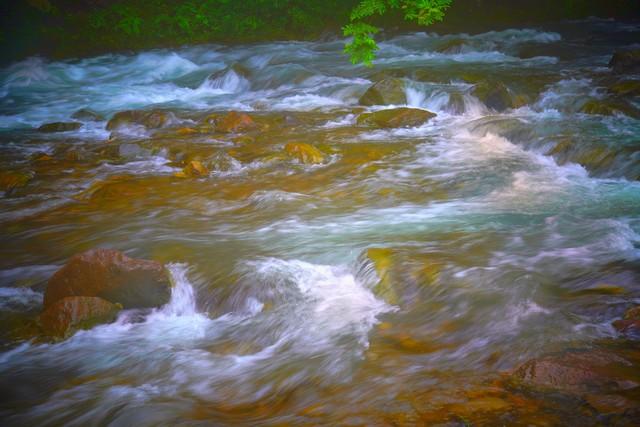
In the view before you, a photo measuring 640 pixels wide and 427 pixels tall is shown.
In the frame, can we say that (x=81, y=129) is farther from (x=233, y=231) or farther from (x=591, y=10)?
(x=591, y=10)

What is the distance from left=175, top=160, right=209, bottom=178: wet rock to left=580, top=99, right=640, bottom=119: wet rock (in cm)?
676

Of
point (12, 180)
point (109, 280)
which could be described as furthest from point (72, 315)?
point (12, 180)

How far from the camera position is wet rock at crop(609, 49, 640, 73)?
12.0 meters

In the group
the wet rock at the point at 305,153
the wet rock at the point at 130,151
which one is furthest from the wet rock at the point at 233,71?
the wet rock at the point at 305,153

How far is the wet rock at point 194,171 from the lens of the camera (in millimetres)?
8359

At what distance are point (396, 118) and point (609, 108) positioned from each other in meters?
3.69

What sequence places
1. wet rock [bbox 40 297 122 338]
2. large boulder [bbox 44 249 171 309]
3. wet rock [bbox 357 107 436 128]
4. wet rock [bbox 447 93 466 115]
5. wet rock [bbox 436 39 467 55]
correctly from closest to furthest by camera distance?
wet rock [bbox 40 297 122 338]
large boulder [bbox 44 249 171 309]
wet rock [bbox 357 107 436 128]
wet rock [bbox 447 93 466 115]
wet rock [bbox 436 39 467 55]

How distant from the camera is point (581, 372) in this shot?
2979 millimetres

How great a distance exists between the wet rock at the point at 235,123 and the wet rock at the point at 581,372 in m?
8.36

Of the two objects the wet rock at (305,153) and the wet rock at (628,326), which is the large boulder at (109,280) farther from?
the wet rock at (305,153)

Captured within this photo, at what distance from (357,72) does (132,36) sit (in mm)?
11187

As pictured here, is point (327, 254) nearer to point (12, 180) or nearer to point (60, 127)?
point (12, 180)

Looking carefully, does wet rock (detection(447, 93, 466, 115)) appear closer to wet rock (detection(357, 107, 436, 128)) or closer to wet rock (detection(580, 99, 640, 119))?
wet rock (detection(357, 107, 436, 128))

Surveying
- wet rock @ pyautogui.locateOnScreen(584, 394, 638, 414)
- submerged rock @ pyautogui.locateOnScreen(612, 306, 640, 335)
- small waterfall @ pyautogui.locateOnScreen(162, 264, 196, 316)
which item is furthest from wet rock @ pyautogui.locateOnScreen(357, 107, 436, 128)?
wet rock @ pyautogui.locateOnScreen(584, 394, 638, 414)
